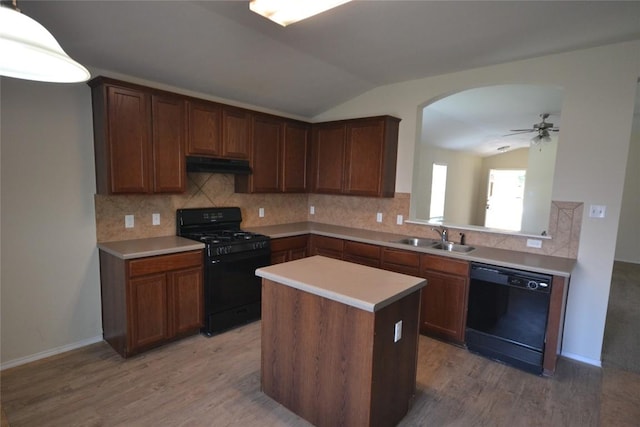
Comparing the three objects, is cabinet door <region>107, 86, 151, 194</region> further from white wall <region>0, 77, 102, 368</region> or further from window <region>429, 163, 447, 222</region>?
window <region>429, 163, 447, 222</region>

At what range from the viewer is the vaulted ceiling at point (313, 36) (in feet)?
7.36

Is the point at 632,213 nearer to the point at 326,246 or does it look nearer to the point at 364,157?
the point at 364,157

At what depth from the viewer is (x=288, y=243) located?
12.9ft

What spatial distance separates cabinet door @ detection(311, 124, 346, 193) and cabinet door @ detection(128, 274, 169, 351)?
2.29 m

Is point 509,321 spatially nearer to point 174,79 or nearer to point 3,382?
point 174,79

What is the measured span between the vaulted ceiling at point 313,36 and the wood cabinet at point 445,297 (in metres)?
1.92

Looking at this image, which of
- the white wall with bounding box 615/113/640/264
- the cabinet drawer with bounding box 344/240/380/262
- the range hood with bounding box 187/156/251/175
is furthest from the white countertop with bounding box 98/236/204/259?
the white wall with bounding box 615/113/640/264

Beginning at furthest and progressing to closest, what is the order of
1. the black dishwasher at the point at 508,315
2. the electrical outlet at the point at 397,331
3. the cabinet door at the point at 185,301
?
the cabinet door at the point at 185,301 < the black dishwasher at the point at 508,315 < the electrical outlet at the point at 397,331

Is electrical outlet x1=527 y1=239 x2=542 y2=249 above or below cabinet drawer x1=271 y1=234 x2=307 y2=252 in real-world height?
above

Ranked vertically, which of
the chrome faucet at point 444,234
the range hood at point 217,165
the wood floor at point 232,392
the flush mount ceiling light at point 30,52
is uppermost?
the flush mount ceiling light at point 30,52

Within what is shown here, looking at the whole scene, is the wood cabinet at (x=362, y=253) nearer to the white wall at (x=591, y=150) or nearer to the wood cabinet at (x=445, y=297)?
the wood cabinet at (x=445, y=297)

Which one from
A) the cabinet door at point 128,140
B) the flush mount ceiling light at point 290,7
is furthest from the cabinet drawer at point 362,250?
the flush mount ceiling light at point 290,7

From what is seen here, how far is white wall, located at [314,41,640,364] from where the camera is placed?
2693 mm

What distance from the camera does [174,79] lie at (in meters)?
3.16
